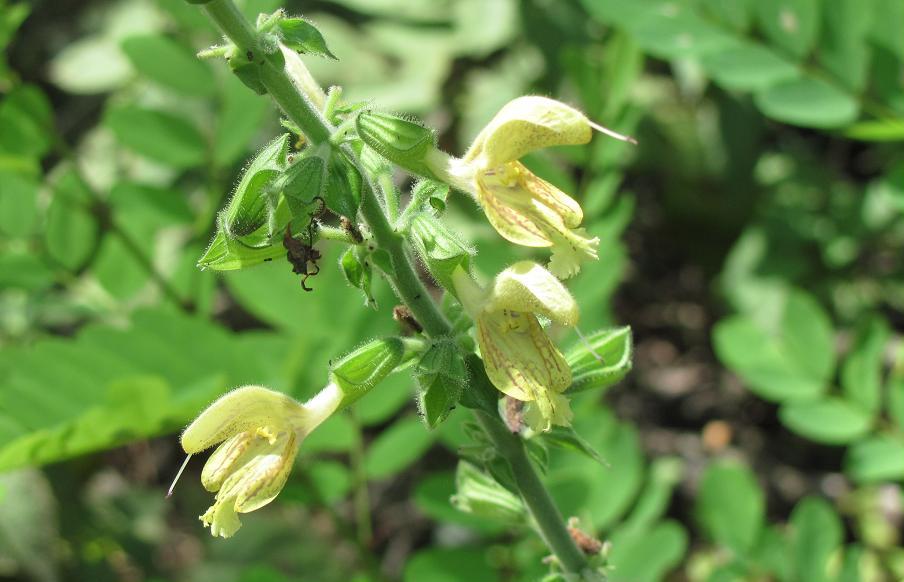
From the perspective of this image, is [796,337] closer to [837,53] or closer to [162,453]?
[837,53]

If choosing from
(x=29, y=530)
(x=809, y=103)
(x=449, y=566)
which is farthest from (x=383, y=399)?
(x=29, y=530)

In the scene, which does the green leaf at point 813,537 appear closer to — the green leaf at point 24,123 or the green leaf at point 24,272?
the green leaf at point 24,272

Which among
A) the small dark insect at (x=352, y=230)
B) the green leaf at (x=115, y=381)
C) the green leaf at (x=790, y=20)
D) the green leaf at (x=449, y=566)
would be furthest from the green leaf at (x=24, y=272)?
the green leaf at (x=790, y=20)

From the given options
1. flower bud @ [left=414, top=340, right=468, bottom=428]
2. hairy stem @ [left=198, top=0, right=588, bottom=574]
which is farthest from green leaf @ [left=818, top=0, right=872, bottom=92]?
flower bud @ [left=414, top=340, right=468, bottom=428]

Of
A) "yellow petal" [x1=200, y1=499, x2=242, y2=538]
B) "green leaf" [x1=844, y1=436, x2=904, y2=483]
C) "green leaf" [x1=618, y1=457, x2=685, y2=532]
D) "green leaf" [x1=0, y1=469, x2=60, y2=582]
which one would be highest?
"yellow petal" [x1=200, y1=499, x2=242, y2=538]

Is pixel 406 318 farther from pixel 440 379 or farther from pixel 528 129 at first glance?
pixel 528 129

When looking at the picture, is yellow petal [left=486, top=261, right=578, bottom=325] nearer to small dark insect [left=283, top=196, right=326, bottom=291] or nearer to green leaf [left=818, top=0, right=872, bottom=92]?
small dark insect [left=283, top=196, right=326, bottom=291]

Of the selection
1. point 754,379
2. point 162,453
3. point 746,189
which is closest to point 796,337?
point 754,379
